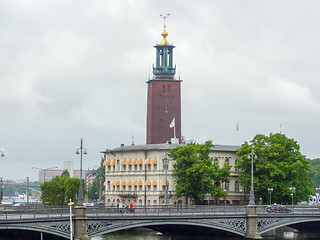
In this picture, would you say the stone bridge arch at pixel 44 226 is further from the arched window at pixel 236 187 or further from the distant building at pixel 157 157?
the arched window at pixel 236 187

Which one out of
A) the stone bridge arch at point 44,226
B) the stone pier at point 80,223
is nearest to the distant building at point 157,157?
the stone pier at point 80,223

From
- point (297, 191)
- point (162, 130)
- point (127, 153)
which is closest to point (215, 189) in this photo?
point (297, 191)

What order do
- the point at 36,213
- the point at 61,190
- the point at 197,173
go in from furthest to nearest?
1. the point at 61,190
2. the point at 197,173
3. the point at 36,213

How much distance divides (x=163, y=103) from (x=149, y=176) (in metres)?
27.0

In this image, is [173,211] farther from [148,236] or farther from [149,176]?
[149,176]

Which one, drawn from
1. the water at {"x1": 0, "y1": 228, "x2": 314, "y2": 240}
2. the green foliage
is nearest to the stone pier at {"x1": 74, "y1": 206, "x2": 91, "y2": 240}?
the water at {"x1": 0, "y1": 228, "x2": 314, "y2": 240}

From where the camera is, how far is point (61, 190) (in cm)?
18400

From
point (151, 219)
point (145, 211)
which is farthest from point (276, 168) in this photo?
point (151, 219)

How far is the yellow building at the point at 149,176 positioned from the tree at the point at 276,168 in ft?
23.4

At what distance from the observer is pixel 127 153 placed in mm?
172500

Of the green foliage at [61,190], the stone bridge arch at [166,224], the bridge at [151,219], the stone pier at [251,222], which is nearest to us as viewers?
the bridge at [151,219]

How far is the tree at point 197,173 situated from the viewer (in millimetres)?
151750

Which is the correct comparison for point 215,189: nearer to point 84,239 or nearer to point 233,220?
point 233,220

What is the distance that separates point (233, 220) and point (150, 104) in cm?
7562
